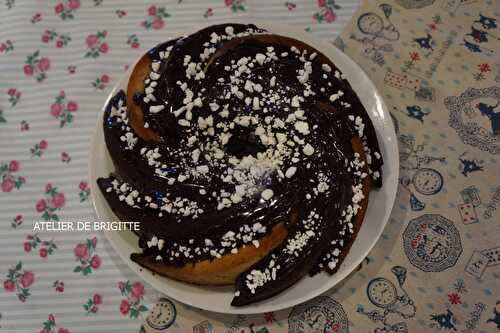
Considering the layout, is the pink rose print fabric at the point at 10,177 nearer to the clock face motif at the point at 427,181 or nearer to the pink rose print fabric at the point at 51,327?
the pink rose print fabric at the point at 51,327

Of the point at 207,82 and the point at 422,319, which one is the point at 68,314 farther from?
the point at 422,319

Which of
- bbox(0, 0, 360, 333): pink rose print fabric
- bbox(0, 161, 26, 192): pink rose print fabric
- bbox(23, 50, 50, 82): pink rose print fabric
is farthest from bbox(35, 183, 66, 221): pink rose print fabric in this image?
bbox(23, 50, 50, 82): pink rose print fabric

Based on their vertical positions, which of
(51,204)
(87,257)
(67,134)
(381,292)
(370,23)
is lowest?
(381,292)

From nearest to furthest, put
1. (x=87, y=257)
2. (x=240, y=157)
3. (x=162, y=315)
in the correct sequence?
(x=240, y=157)
(x=162, y=315)
(x=87, y=257)

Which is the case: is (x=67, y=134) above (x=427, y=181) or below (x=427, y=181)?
above

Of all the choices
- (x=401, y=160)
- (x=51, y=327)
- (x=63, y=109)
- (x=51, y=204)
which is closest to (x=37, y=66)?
(x=63, y=109)

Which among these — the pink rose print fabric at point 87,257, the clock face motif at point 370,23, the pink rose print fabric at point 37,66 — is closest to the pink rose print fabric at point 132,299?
the pink rose print fabric at point 87,257

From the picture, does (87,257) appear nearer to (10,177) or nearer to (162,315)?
(162,315)
